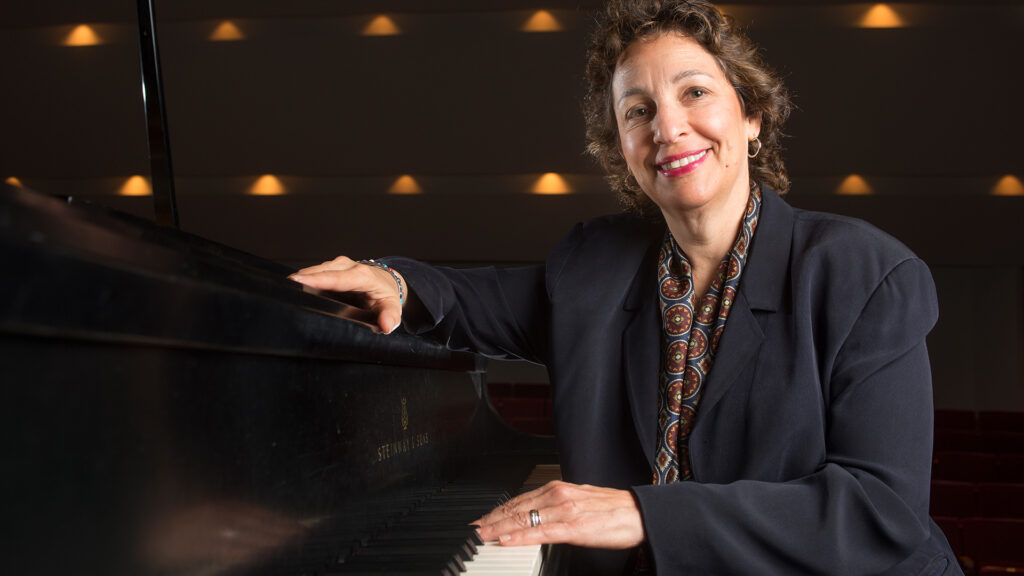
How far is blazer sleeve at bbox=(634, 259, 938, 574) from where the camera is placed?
1.15 metres

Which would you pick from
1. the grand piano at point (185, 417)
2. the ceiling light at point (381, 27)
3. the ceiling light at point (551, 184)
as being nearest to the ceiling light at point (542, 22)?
the ceiling light at point (381, 27)

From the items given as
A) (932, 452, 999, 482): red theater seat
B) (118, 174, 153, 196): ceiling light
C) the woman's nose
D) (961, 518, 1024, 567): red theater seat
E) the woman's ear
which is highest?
(118, 174, 153, 196): ceiling light

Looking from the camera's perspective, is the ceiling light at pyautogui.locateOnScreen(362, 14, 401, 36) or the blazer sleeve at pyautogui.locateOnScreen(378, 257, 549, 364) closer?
the blazer sleeve at pyautogui.locateOnScreen(378, 257, 549, 364)

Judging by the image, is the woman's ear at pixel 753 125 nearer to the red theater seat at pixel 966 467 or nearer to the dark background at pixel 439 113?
the red theater seat at pixel 966 467

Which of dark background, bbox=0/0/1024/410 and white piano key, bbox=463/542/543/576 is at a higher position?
dark background, bbox=0/0/1024/410

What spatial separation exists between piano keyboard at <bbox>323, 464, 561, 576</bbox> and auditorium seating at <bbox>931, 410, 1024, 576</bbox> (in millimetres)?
2485

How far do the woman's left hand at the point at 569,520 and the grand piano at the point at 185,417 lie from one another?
0.05 meters

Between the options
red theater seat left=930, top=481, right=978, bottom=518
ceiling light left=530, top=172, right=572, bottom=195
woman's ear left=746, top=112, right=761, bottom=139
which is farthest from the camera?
ceiling light left=530, top=172, right=572, bottom=195

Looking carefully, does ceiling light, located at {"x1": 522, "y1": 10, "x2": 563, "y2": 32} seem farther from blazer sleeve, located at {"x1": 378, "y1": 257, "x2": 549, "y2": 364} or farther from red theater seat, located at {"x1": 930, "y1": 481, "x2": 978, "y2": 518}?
blazer sleeve, located at {"x1": 378, "y1": 257, "x2": 549, "y2": 364}

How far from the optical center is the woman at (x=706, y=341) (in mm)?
1157

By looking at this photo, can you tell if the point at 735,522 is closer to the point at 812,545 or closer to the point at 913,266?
the point at 812,545

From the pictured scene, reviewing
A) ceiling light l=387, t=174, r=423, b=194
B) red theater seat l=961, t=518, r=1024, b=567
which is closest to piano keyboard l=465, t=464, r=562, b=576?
red theater seat l=961, t=518, r=1024, b=567

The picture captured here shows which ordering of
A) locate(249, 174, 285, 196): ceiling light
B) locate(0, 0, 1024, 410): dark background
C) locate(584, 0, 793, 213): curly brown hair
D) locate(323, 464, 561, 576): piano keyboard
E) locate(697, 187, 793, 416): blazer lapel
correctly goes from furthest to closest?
locate(249, 174, 285, 196): ceiling light
locate(0, 0, 1024, 410): dark background
locate(584, 0, 793, 213): curly brown hair
locate(697, 187, 793, 416): blazer lapel
locate(323, 464, 561, 576): piano keyboard

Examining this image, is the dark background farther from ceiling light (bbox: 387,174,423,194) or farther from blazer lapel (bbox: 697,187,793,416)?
blazer lapel (bbox: 697,187,793,416)
